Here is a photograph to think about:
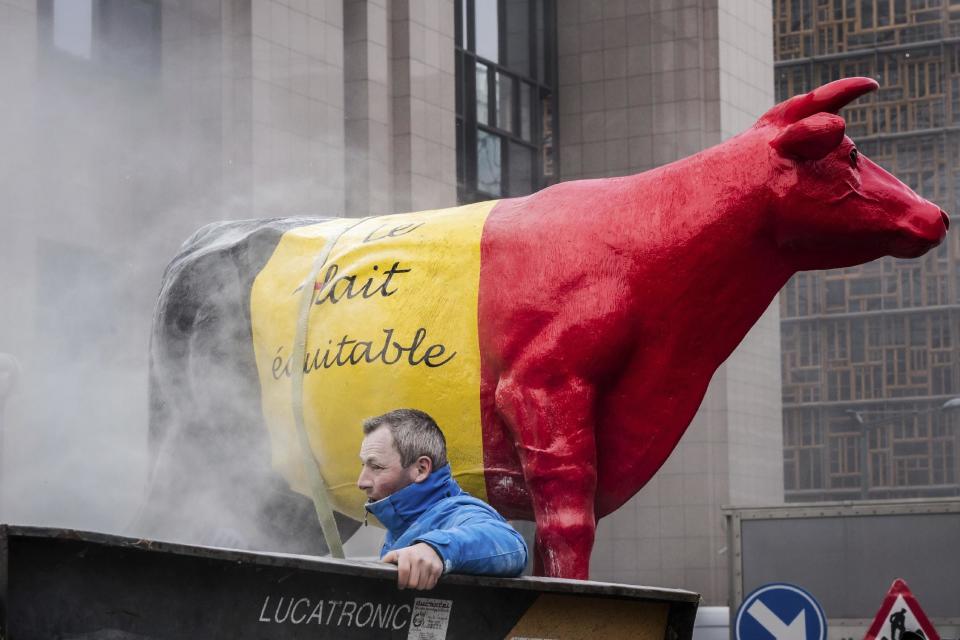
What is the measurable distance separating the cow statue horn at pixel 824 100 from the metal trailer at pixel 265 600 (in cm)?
237

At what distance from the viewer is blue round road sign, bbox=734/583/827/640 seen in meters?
9.23

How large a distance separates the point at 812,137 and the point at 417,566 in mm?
2879

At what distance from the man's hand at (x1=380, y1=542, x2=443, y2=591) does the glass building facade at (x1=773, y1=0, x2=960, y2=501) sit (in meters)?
51.0

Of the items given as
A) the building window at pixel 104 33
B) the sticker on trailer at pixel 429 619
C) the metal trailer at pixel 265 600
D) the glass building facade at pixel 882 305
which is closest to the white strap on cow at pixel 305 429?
the metal trailer at pixel 265 600

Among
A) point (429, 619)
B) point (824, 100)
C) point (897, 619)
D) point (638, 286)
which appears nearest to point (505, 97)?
point (897, 619)

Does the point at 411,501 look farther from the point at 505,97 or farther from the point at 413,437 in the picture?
the point at 505,97

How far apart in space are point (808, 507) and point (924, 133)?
4517 cm

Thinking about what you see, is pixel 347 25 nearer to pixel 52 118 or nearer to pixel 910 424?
pixel 52 118

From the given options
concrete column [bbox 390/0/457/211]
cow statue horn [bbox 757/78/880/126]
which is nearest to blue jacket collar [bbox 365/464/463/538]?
cow statue horn [bbox 757/78/880/126]

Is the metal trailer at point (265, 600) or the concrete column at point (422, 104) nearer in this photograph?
the metal trailer at point (265, 600)

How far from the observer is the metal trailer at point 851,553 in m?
11.9

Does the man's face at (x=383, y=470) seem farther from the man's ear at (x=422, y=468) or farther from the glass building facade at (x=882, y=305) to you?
the glass building facade at (x=882, y=305)

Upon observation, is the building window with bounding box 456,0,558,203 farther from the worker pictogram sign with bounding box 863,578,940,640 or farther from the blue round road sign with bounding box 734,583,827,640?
the worker pictogram sign with bounding box 863,578,940,640

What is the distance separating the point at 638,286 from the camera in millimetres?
5918
